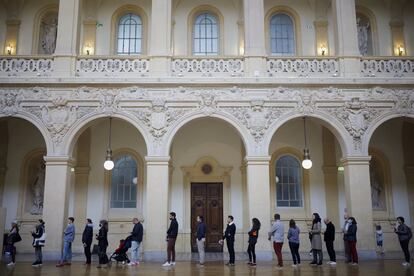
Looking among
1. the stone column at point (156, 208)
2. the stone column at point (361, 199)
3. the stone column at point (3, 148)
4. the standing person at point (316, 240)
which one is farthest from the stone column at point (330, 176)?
the stone column at point (3, 148)

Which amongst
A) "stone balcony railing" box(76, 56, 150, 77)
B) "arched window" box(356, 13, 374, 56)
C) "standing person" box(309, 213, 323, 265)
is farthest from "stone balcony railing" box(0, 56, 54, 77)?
"arched window" box(356, 13, 374, 56)

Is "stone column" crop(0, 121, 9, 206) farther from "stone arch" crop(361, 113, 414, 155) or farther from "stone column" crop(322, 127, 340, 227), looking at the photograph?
"stone arch" crop(361, 113, 414, 155)

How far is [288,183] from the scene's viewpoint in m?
19.3

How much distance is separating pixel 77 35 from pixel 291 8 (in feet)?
32.4

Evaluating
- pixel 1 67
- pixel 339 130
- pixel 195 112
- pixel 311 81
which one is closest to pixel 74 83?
pixel 1 67

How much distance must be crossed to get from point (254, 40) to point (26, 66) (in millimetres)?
8954

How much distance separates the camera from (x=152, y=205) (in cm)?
1595

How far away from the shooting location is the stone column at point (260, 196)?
15.6m

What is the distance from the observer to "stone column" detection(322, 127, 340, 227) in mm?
18844

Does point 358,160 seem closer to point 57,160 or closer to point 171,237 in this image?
point 171,237

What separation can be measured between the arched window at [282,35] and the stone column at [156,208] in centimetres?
797

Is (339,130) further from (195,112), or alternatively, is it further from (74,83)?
(74,83)

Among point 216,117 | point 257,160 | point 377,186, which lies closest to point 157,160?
point 216,117

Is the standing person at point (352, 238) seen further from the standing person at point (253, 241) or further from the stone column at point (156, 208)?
the stone column at point (156, 208)
